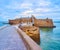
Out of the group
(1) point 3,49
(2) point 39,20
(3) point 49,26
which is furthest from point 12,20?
(1) point 3,49

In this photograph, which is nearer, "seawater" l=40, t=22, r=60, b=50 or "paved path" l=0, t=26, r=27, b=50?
"paved path" l=0, t=26, r=27, b=50

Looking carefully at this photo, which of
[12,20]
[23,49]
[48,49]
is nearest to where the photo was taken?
[23,49]

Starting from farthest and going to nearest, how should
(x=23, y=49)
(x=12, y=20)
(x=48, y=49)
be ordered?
1. (x=12, y=20)
2. (x=48, y=49)
3. (x=23, y=49)

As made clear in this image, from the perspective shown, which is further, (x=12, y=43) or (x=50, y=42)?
(x=50, y=42)

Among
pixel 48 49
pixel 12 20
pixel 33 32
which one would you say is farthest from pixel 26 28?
pixel 12 20

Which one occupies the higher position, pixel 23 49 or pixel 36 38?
pixel 23 49

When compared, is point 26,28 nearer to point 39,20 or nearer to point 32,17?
point 32,17

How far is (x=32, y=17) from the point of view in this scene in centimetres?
3086

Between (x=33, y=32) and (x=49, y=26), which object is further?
(x=49, y=26)

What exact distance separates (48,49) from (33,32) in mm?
1575

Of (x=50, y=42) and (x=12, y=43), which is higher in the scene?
(x=12, y=43)

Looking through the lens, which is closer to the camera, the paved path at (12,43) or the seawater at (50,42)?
the paved path at (12,43)

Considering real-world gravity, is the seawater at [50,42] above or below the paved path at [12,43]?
below

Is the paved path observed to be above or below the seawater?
above
